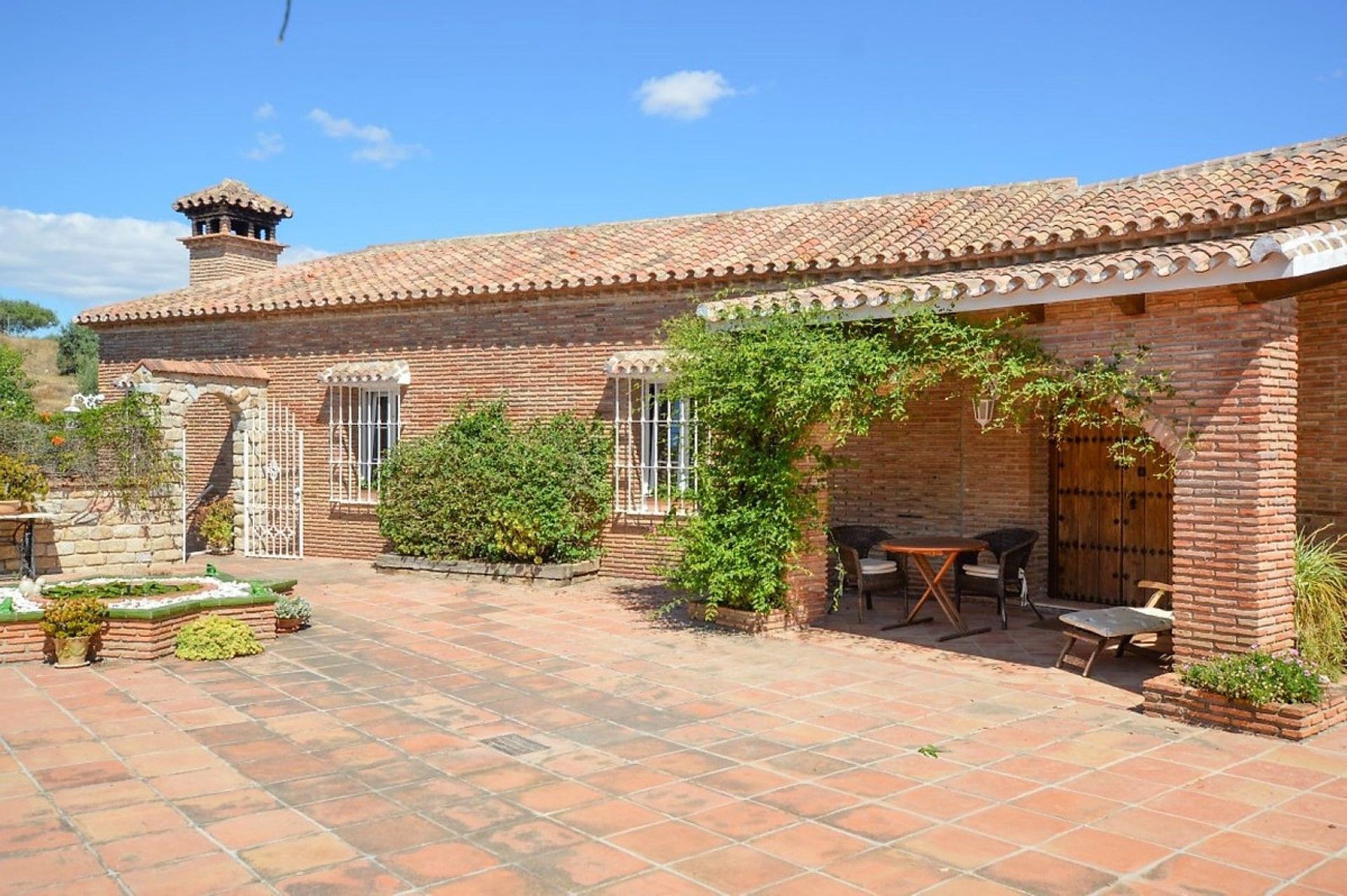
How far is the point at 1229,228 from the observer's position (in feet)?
29.7

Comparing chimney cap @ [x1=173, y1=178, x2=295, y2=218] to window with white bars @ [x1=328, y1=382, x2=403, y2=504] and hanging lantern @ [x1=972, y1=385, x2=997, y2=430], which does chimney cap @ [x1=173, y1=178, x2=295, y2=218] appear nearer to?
window with white bars @ [x1=328, y1=382, x2=403, y2=504]

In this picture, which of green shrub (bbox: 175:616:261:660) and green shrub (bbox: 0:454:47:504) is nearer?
green shrub (bbox: 175:616:261:660)

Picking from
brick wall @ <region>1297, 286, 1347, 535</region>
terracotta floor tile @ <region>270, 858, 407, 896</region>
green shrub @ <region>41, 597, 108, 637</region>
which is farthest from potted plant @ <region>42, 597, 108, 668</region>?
brick wall @ <region>1297, 286, 1347, 535</region>

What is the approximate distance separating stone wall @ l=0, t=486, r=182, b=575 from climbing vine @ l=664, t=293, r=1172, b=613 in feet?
22.4

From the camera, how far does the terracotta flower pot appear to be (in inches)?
316

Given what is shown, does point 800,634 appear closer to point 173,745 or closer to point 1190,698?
point 1190,698

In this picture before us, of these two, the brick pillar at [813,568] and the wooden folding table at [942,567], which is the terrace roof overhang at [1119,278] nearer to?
the brick pillar at [813,568]

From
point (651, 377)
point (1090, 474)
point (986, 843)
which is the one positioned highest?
point (651, 377)

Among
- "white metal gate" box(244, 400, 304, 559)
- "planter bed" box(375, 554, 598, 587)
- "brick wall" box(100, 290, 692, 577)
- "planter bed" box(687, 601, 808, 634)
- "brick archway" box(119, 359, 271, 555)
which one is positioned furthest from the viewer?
"white metal gate" box(244, 400, 304, 559)

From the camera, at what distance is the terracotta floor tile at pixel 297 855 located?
14.4 ft

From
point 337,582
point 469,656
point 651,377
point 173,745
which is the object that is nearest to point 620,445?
point 651,377

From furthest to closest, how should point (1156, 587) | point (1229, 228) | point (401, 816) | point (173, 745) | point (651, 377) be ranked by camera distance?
point (651, 377), point (1229, 228), point (1156, 587), point (173, 745), point (401, 816)

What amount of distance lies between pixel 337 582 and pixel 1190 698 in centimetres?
956

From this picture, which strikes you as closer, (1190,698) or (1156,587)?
(1190,698)
